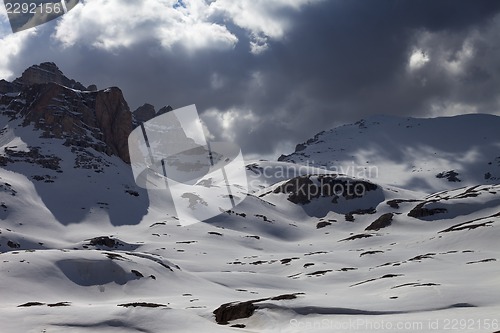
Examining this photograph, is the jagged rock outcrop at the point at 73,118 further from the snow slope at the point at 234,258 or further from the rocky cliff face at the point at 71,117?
the snow slope at the point at 234,258

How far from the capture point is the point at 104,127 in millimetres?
195000

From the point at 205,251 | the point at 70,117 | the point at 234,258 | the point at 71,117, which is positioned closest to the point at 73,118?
the point at 71,117

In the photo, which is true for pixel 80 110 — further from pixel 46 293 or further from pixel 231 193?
pixel 46 293

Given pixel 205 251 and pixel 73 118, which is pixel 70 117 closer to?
pixel 73 118

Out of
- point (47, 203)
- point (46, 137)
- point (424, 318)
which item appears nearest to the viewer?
point (424, 318)

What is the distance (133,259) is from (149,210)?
8758 centimetres

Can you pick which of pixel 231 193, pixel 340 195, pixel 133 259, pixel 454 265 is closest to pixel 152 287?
pixel 133 259

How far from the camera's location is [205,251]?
4456 inches

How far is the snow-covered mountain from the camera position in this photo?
38.2m

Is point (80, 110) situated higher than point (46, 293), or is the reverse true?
point (80, 110)

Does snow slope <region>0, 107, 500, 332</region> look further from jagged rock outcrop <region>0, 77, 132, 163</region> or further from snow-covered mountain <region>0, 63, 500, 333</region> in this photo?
jagged rock outcrop <region>0, 77, 132, 163</region>

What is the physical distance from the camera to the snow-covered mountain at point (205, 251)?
38.2 metres

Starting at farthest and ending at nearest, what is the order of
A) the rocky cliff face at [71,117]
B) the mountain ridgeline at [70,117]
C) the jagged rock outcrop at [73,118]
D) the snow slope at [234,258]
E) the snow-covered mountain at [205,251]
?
the mountain ridgeline at [70,117], the rocky cliff face at [71,117], the jagged rock outcrop at [73,118], the snow-covered mountain at [205,251], the snow slope at [234,258]

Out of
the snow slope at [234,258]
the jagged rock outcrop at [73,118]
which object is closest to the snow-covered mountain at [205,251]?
the snow slope at [234,258]
